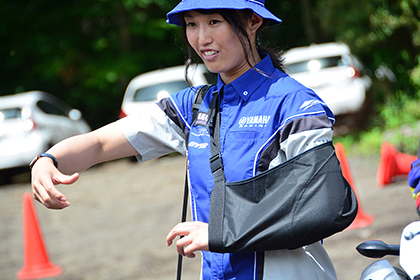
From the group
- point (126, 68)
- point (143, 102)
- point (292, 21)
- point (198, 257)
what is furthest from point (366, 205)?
point (292, 21)

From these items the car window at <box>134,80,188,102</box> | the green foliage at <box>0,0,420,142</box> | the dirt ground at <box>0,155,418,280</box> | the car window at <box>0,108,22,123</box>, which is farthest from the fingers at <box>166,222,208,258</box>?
the green foliage at <box>0,0,420,142</box>

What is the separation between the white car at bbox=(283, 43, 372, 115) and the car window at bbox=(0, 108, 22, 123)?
19.1ft

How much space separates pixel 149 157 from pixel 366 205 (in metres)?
4.96

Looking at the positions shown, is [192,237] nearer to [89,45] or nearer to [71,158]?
[71,158]

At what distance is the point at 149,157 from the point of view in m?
2.03

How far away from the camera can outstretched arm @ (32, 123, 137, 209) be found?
1550mm

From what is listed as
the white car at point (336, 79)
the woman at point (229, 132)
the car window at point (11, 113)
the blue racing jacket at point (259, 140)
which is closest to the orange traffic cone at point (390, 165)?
the white car at point (336, 79)

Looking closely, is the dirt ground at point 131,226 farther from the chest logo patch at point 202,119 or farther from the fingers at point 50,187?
the fingers at point 50,187

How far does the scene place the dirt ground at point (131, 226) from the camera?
5.14 m

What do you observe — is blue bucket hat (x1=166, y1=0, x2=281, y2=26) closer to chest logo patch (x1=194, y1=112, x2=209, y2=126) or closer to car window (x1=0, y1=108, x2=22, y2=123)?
chest logo patch (x1=194, y1=112, x2=209, y2=126)

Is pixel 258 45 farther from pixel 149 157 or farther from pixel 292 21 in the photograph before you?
pixel 292 21

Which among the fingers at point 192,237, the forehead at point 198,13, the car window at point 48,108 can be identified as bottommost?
the car window at point 48,108

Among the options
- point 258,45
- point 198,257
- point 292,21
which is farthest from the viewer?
point 292,21

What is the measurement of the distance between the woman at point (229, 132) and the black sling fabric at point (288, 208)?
0.06 m
